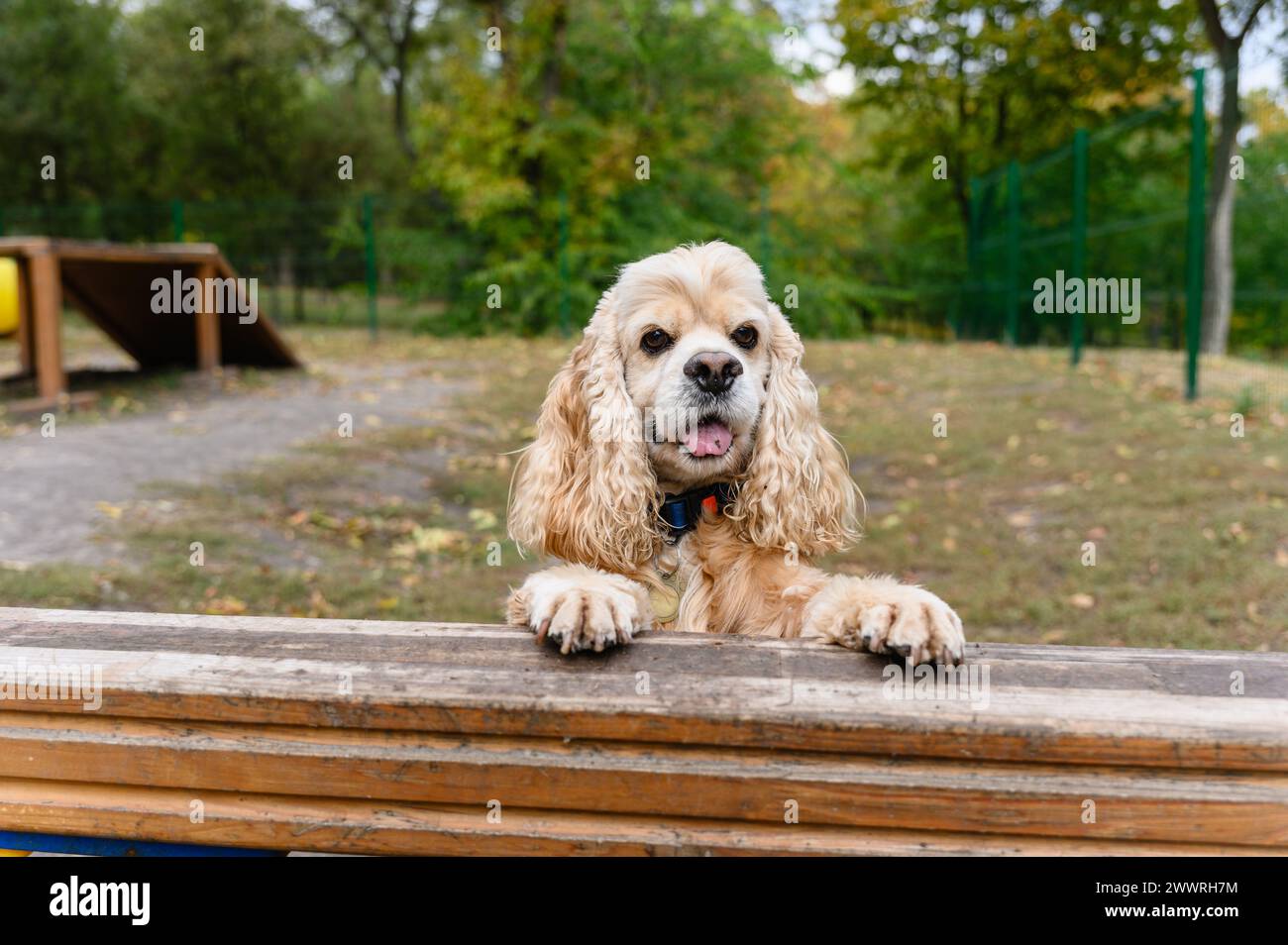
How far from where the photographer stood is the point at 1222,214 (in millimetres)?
14383

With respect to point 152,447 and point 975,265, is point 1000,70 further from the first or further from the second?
point 152,447

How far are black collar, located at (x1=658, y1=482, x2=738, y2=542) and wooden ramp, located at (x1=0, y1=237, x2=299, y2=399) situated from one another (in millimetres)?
8011

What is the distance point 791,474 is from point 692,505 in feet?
0.92

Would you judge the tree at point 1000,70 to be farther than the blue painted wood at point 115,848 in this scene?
Yes

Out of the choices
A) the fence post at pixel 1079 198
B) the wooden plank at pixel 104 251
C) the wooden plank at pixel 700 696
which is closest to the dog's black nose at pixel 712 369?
the wooden plank at pixel 700 696

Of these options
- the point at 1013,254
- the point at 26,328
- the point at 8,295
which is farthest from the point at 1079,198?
the point at 8,295

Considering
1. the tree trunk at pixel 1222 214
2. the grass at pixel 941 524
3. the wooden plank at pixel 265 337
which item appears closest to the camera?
the grass at pixel 941 524

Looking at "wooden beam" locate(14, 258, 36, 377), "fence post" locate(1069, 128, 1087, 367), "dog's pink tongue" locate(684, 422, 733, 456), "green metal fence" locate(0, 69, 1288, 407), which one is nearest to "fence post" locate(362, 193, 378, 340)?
"green metal fence" locate(0, 69, 1288, 407)

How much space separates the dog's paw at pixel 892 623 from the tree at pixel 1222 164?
13406mm

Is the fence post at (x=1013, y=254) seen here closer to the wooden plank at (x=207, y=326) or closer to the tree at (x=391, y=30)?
the wooden plank at (x=207, y=326)

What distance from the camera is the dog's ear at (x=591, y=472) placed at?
8.34 feet
